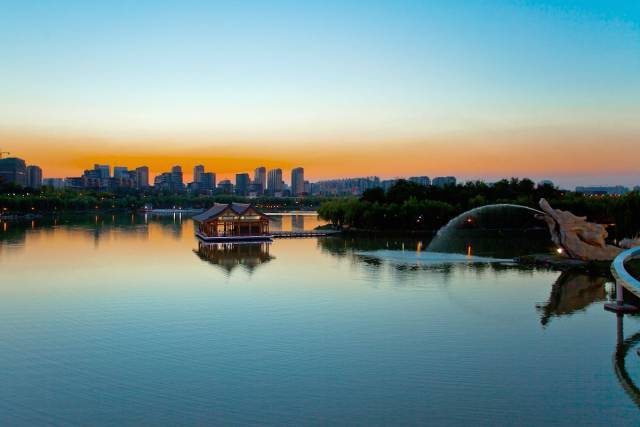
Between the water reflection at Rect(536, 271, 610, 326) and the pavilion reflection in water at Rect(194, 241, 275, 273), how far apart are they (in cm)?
1176

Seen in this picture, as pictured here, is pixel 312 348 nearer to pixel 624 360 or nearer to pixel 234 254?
pixel 624 360

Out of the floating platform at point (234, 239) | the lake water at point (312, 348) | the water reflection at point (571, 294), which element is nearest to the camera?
the lake water at point (312, 348)

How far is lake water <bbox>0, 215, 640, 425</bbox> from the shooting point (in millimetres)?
9492

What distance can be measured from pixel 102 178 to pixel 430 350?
610ft

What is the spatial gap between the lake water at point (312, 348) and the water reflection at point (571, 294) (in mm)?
67

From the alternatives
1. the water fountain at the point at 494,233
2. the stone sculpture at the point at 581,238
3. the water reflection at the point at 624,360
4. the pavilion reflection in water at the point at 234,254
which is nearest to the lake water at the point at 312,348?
the water reflection at the point at 624,360

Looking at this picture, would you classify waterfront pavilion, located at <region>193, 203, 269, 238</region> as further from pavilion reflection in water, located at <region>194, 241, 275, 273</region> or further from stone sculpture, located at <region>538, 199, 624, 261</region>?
stone sculpture, located at <region>538, 199, 624, 261</region>

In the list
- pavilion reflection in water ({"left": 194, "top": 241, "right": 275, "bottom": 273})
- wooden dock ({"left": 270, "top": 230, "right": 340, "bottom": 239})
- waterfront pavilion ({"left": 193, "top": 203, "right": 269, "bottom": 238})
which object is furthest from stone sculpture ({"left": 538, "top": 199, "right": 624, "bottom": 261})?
wooden dock ({"left": 270, "top": 230, "right": 340, "bottom": 239})

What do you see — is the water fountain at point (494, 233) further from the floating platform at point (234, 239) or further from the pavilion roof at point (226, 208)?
the pavilion roof at point (226, 208)

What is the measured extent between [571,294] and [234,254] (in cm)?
1702

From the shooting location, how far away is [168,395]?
997 cm

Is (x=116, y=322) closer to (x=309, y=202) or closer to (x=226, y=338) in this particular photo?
(x=226, y=338)

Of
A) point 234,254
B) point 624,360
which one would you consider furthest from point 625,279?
point 234,254

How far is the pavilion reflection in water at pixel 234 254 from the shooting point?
26.3m
